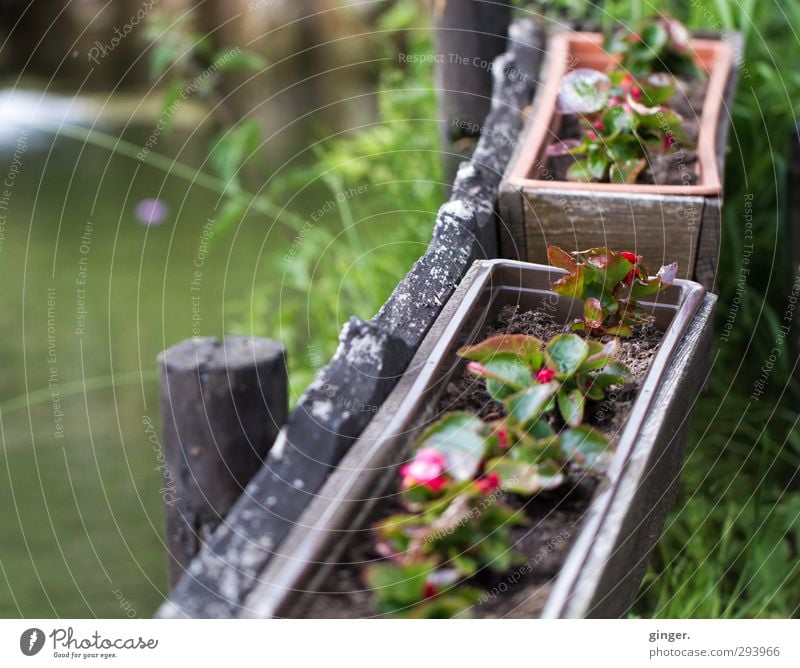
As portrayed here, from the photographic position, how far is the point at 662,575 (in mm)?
1609

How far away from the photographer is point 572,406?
2.89ft

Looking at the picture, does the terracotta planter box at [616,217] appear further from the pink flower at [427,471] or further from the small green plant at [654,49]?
the pink flower at [427,471]

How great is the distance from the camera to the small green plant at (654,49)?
168cm

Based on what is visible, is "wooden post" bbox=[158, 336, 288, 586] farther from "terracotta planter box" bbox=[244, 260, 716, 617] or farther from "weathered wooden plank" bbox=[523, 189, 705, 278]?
"weathered wooden plank" bbox=[523, 189, 705, 278]

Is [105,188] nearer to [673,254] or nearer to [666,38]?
[666,38]

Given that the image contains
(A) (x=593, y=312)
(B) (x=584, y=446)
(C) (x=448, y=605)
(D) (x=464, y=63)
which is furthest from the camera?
(D) (x=464, y=63)

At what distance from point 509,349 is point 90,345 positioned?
1.94 metres

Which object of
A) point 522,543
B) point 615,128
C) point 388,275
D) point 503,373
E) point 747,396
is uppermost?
point 615,128

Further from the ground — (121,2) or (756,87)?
(121,2)

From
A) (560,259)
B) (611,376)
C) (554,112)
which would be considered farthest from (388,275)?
(611,376)

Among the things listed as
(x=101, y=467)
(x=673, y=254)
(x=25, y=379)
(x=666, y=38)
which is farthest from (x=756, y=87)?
(x=25, y=379)

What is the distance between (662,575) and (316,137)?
2.30m

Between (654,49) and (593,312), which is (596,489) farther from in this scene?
(654,49)

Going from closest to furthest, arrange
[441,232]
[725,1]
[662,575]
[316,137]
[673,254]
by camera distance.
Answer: [441,232], [673,254], [662,575], [725,1], [316,137]
